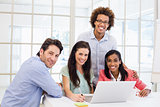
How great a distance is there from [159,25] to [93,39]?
137cm

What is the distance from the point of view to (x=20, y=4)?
2.78 m

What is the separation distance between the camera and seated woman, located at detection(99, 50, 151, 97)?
6.28 feet

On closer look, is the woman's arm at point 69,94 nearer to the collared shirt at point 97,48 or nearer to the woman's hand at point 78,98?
the woman's hand at point 78,98

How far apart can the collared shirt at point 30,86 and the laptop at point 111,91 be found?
0.34 m

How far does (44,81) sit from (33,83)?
0.36 feet

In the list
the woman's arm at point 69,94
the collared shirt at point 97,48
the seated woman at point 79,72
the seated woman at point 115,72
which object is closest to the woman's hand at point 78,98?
the woman's arm at point 69,94

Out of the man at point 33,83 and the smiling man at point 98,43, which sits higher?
Result: the smiling man at point 98,43

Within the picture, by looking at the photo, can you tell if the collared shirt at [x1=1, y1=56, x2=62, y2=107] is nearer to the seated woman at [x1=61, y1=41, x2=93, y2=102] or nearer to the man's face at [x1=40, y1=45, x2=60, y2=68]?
the man's face at [x1=40, y1=45, x2=60, y2=68]

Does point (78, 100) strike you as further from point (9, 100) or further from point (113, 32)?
point (113, 32)

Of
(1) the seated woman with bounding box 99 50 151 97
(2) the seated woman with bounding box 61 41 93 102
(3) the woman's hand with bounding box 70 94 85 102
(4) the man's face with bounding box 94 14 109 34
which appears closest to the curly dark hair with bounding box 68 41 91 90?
(2) the seated woman with bounding box 61 41 93 102

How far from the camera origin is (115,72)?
197 centimetres

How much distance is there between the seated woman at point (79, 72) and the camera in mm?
1759

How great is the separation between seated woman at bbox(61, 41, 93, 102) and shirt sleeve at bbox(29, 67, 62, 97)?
0.76ft

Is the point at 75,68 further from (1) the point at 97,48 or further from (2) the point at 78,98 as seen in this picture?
(2) the point at 78,98
